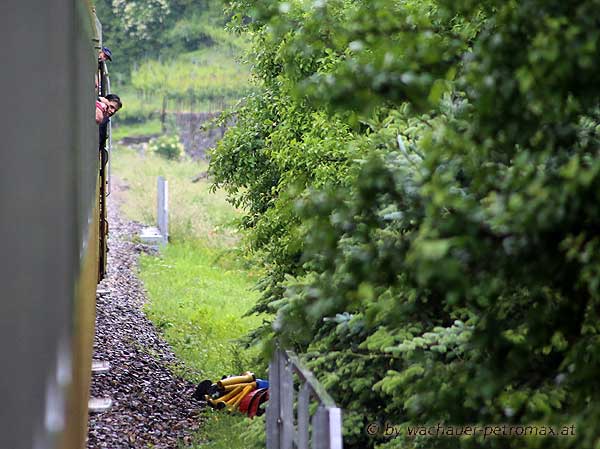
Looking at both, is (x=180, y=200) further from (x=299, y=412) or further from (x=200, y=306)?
(x=299, y=412)

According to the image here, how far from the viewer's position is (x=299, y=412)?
14.7 ft

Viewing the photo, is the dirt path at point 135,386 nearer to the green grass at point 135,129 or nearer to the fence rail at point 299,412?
the fence rail at point 299,412

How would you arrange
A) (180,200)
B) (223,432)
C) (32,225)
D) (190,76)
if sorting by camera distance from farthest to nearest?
(190,76), (180,200), (223,432), (32,225)

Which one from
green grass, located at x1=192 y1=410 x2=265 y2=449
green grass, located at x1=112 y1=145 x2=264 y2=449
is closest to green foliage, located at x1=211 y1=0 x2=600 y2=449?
green grass, located at x1=112 y1=145 x2=264 y2=449

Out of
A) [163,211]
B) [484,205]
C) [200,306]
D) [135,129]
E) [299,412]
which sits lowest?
[135,129]

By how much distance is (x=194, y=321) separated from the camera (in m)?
14.8

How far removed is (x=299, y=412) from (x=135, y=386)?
631 centimetres

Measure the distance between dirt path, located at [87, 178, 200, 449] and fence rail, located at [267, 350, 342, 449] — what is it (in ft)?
9.76

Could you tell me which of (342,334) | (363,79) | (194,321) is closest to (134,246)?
(194,321)

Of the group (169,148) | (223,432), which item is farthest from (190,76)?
(223,432)

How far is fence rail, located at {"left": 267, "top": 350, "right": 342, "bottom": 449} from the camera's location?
389 cm

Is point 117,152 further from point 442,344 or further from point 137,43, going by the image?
point 442,344

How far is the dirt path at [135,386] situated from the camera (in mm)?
8922

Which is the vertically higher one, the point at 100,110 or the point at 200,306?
the point at 100,110
